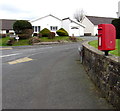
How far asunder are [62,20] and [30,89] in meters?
34.3

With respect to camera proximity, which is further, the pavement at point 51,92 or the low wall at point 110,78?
the pavement at point 51,92

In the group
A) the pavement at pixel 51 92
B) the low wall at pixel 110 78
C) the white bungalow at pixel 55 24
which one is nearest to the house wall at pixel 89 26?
the white bungalow at pixel 55 24

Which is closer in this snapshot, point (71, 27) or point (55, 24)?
point (55, 24)

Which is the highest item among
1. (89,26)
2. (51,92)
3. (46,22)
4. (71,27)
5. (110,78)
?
(89,26)

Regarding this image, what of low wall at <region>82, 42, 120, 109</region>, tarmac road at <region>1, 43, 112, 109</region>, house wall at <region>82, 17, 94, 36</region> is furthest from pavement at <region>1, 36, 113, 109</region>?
house wall at <region>82, 17, 94, 36</region>

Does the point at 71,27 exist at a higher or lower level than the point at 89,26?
lower

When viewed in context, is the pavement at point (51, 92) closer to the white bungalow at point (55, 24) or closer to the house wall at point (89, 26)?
the white bungalow at point (55, 24)

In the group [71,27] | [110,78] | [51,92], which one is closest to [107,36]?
[110,78]

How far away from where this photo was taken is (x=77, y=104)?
4.04 meters

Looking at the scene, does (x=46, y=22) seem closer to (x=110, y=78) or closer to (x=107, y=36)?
(x=107, y=36)

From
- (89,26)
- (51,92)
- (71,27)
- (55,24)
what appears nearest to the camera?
(51,92)

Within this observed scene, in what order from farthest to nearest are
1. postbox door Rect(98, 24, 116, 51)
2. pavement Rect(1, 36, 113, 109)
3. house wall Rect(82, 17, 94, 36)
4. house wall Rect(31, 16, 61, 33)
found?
house wall Rect(82, 17, 94, 36), house wall Rect(31, 16, 61, 33), postbox door Rect(98, 24, 116, 51), pavement Rect(1, 36, 113, 109)

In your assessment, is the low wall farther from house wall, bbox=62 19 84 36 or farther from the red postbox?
house wall, bbox=62 19 84 36

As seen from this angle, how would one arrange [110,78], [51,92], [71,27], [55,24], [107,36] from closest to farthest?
[110,78] < [107,36] < [51,92] < [55,24] < [71,27]
